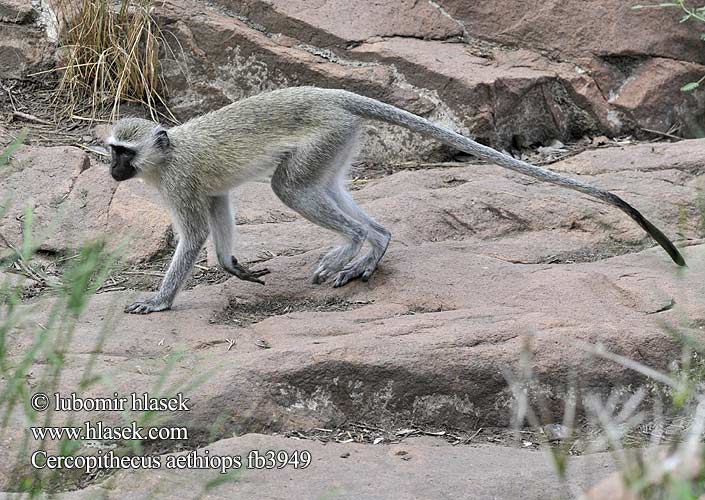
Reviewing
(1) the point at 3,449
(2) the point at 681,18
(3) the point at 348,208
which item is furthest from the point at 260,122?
(2) the point at 681,18

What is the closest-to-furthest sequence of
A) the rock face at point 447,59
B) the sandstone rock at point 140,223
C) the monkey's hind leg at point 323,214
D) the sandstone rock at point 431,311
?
1. the sandstone rock at point 431,311
2. the monkey's hind leg at point 323,214
3. the sandstone rock at point 140,223
4. the rock face at point 447,59

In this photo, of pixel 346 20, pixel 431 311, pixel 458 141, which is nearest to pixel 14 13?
pixel 346 20

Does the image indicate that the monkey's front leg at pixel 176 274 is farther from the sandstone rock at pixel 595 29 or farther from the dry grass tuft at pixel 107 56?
the sandstone rock at pixel 595 29

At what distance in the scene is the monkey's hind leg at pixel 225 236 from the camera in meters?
6.02

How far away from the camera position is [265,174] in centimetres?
614

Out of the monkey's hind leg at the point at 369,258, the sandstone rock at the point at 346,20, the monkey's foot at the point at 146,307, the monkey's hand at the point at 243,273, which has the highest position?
the sandstone rock at the point at 346,20

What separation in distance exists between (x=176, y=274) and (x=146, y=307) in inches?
10.3

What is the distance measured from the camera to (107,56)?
834cm

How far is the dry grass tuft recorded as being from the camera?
8258 millimetres

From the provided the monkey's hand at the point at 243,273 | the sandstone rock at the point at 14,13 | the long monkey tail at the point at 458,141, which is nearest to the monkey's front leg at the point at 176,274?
the monkey's hand at the point at 243,273

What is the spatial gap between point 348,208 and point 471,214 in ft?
3.07

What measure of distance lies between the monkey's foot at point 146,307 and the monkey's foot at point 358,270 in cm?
99

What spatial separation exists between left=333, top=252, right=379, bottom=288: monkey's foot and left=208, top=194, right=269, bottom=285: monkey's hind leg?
1.57 ft

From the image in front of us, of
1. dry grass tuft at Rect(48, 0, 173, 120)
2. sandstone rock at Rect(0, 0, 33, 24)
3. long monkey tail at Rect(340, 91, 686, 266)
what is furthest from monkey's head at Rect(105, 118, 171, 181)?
sandstone rock at Rect(0, 0, 33, 24)
